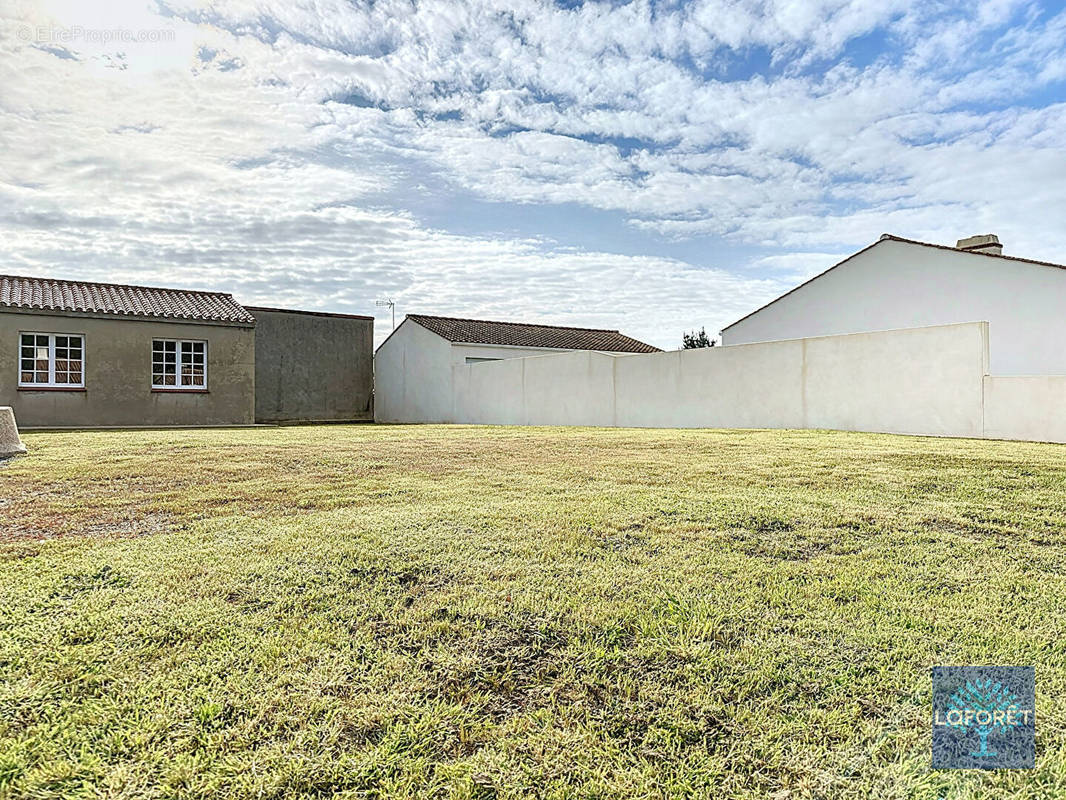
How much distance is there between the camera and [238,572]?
10.6ft

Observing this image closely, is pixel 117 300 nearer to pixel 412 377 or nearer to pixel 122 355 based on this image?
pixel 122 355

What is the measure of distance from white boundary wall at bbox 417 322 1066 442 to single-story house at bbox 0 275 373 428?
9.21 metres

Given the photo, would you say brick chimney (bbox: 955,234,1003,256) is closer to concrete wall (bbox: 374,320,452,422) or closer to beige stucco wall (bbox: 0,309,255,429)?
concrete wall (bbox: 374,320,452,422)

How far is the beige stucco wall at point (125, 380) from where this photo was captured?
16328mm

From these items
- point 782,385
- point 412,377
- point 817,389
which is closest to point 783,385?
point 782,385

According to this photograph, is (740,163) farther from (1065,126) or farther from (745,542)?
(745,542)

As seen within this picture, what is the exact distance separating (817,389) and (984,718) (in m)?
12.2

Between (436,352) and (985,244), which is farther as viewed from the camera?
(436,352)

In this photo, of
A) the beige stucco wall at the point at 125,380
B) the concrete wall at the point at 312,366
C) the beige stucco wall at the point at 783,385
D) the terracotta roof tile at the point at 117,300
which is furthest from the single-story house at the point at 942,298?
the terracotta roof tile at the point at 117,300

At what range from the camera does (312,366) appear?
87.2 feet

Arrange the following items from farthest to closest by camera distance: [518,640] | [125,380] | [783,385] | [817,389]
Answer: [125,380] < [783,385] < [817,389] < [518,640]

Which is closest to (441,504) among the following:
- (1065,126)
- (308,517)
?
(308,517)

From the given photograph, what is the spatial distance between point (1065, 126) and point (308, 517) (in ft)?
62.1

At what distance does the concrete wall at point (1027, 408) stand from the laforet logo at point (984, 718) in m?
10.6
